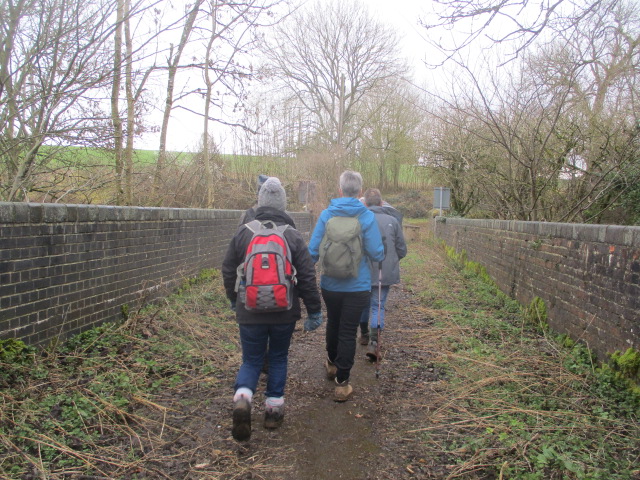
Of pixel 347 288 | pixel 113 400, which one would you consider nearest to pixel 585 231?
pixel 347 288

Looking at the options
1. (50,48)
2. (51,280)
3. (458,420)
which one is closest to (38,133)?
(50,48)

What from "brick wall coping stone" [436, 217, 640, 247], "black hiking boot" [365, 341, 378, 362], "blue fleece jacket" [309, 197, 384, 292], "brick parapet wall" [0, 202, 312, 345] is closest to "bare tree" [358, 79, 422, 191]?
"brick wall coping stone" [436, 217, 640, 247]

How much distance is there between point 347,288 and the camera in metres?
4.23

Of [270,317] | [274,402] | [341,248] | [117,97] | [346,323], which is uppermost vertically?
[117,97]

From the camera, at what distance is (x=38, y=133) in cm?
617

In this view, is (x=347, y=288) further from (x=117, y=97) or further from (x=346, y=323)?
(x=117, y=97)

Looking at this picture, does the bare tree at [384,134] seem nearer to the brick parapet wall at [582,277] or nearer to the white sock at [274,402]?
the brick parapet wall at [582,277]

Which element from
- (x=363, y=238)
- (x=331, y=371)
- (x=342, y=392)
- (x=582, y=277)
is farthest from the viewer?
(x=582, y=277)

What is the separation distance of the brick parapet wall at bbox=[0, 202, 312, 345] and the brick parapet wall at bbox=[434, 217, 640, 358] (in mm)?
5016

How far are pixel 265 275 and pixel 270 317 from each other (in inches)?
13.2

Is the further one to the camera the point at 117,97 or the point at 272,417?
the point at 117,97

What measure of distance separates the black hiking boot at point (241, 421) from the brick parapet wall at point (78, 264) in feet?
6.99

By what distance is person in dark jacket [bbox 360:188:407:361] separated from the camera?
5586 millimetres

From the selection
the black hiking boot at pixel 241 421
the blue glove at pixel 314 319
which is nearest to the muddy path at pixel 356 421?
the black hiking boot at pixel 241 421
